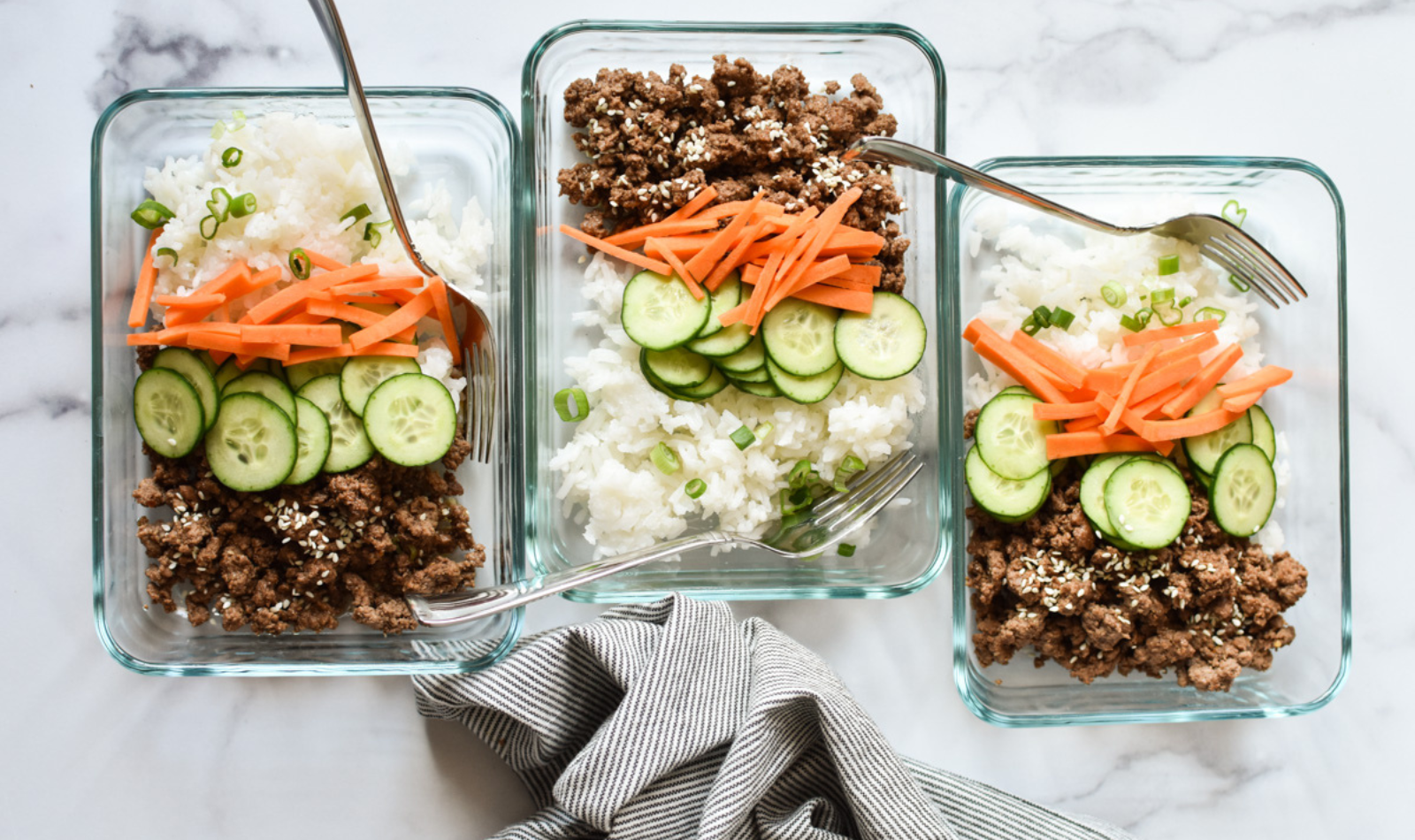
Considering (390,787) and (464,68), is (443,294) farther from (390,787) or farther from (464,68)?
(390,787)

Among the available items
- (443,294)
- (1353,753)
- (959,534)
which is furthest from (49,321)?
(1353,753)

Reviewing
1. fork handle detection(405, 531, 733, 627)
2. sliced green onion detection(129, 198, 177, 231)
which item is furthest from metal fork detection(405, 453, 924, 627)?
sliced green onion detection(129, 198, 177, 231)

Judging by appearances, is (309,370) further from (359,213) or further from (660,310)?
(660,310)

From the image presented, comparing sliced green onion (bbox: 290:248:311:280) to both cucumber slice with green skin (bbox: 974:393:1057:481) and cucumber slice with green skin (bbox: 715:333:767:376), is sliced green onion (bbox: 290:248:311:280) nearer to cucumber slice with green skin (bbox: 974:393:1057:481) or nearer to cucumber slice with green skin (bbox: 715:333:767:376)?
cucumber slice with green skin (bbox: 715:333:767:376)

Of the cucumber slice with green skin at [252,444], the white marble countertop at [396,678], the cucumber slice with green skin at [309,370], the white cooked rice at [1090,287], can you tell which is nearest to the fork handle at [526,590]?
the white marble countertop at [396,678]

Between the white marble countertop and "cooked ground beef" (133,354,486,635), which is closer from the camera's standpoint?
"cooked ground beef" (133,354,486,635)

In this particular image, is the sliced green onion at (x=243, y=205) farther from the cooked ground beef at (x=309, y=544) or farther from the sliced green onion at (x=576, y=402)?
the sliced green onion at (x=576, y=402)
